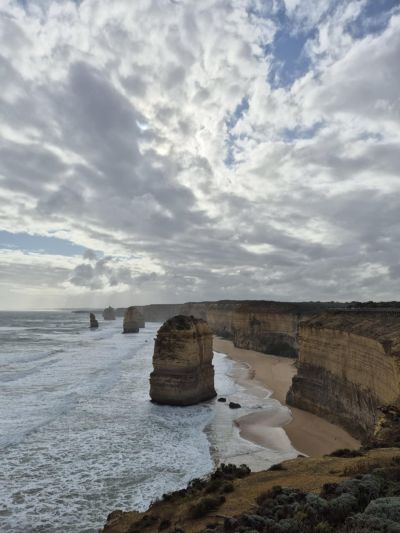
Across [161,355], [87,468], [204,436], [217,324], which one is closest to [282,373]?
[161,355]

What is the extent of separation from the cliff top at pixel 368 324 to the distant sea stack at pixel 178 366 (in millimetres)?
9264

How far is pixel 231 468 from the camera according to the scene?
13828mm

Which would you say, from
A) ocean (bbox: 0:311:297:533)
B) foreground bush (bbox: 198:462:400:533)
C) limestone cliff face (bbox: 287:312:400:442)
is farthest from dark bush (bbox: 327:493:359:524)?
ocean (bbox: 0:311:297:533)

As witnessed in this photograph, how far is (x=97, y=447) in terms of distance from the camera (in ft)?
64.1

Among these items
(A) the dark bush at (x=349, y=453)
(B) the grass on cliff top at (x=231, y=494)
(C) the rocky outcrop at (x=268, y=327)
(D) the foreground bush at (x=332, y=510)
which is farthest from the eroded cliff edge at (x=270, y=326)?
(D) the foreground bush at (x=332, y=510)

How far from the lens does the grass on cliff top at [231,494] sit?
407 inches

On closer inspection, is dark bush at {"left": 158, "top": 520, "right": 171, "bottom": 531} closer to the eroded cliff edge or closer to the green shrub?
the green shrub

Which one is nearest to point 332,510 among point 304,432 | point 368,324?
point 304,432

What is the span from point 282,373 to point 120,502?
33212mm

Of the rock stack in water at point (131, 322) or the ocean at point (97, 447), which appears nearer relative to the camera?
the ocean at point (97, 447)

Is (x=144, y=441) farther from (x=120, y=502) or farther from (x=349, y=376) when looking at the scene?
(x=349, y=376)

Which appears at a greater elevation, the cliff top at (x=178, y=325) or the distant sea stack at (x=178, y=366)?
the cliff top at (x=178, y=325)

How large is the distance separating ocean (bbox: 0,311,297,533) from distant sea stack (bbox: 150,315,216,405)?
90 centimetres

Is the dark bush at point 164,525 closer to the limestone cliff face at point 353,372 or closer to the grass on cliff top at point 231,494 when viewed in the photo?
the grass on cliff top at point 231,494
